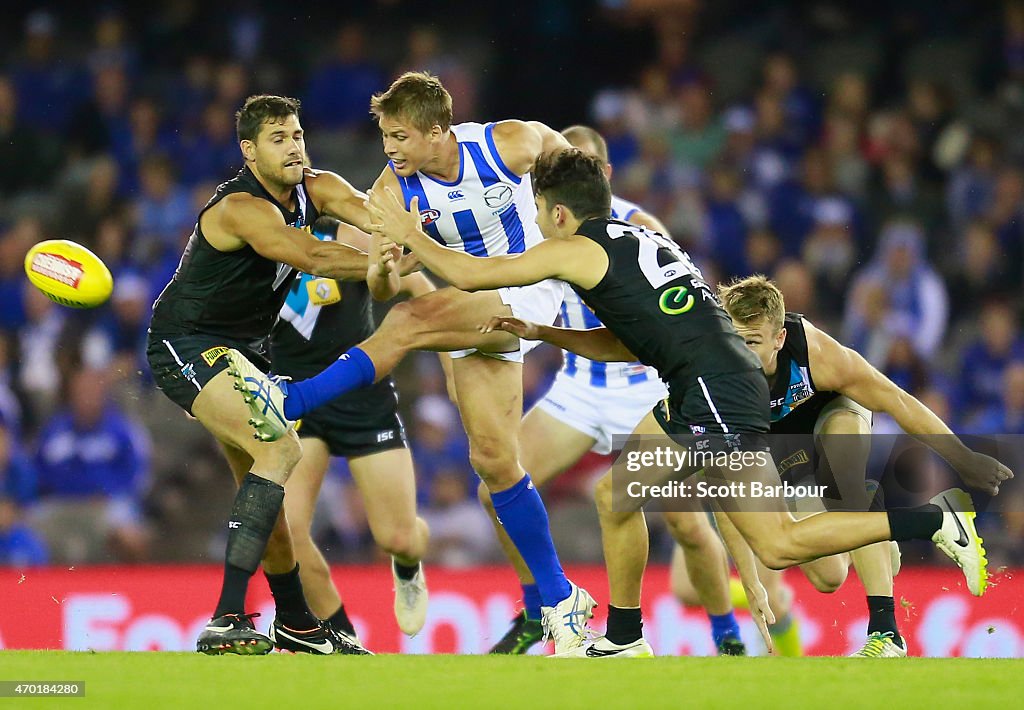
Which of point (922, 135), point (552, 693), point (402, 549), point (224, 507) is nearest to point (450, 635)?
point (402, 549)

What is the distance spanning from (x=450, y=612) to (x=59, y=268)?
11.9ft

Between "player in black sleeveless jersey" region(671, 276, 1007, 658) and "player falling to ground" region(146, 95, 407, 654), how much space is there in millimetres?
1674

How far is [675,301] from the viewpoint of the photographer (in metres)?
5.40

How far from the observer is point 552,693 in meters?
4.20

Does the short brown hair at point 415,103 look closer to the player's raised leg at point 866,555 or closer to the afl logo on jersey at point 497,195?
the afl logo on jersey at point 497,195

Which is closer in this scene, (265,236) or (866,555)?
(265,236)

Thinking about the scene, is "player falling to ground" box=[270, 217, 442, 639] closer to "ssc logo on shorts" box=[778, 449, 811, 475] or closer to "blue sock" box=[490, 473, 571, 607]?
"blue sock" box=[490, 473, 571, 607]

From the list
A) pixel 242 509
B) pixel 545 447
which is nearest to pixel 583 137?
pixel 545 447

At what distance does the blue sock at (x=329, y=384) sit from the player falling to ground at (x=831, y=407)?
1.56 metres

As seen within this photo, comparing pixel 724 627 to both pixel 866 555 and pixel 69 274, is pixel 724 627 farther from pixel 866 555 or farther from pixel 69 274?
pixel 69 274

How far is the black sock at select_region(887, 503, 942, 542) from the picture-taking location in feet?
17.4

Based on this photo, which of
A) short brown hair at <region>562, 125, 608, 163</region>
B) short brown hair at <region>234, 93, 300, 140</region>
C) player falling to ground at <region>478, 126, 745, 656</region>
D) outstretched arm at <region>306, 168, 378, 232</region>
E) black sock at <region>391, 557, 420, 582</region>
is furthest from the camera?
short brown hair at <region>562, 125, 608, 163</region>

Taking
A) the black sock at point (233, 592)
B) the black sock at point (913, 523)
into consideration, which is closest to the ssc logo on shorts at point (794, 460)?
the black sock at point (913, 523)

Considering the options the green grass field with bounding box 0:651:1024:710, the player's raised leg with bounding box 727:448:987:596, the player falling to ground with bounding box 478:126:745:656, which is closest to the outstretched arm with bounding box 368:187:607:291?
the player's raised leg with bounding box 727:448:987:596
